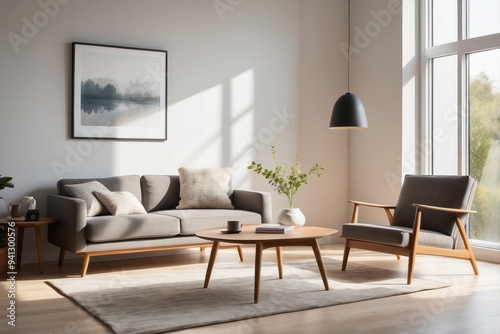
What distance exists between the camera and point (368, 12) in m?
7.00

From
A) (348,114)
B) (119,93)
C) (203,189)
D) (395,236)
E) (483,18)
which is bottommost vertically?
(395,236)

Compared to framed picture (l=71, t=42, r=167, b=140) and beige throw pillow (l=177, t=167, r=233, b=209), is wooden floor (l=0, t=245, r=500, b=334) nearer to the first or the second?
beige throw pillow (l=177, t=167, r=233, b=209)

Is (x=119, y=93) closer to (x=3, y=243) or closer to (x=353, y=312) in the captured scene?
(x=3, y=243)

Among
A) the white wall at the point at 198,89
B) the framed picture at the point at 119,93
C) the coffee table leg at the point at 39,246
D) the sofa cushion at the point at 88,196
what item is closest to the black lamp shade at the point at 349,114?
the white wall at the point at 198,89

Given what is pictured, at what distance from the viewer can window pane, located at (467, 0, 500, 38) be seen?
19.3 ft

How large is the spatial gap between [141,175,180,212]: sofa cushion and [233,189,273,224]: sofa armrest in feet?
2.10

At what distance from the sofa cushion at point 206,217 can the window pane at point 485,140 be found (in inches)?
90.2

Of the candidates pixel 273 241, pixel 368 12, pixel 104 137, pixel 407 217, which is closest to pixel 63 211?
pixel 104 137

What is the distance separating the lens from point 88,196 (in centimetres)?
520

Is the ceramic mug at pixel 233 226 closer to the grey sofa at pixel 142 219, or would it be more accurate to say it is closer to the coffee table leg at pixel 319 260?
the coffee table leg at pixel 319 260

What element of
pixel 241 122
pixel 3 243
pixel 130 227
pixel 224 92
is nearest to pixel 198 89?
pixel 224 92

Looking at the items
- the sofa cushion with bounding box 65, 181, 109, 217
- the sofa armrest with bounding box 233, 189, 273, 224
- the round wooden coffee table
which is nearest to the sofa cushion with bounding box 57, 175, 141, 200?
the sofa cushion with bounding box 65, 181, 109, 217

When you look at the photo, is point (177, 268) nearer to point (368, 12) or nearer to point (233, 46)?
point (233, 46)

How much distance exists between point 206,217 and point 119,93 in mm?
1551
